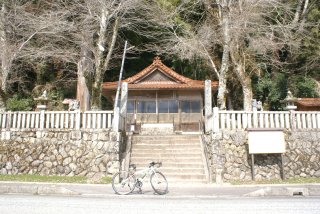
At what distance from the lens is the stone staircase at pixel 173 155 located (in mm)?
12027

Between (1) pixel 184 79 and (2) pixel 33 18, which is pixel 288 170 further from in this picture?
(2) pixel 33 18

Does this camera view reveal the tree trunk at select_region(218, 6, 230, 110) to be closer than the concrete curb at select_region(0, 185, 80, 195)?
No

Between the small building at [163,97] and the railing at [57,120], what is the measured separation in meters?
5.10

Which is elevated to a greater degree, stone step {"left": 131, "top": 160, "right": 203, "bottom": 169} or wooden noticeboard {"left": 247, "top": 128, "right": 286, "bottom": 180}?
wooden noticeboard {"left": 247, "top": 128, "right": 286, "bottom": 180}

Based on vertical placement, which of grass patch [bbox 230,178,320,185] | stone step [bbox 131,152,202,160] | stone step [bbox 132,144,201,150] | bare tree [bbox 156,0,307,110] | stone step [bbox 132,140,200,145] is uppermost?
bare tree [bbox 156,0,307,110]

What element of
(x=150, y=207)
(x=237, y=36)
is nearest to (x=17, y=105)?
(x=237, y=36)

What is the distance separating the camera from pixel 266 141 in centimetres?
1218

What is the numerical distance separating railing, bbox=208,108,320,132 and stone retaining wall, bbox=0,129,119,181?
14.4ft

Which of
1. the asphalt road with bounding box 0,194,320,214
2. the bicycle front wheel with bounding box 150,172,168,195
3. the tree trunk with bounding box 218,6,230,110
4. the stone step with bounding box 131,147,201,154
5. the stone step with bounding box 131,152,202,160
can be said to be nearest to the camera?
the asphalt road with bounding box 0,194,320,214

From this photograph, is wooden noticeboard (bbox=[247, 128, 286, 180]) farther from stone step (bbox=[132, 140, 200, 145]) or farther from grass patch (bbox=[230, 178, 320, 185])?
stone step (bbox=[132, 140, 200, 145])

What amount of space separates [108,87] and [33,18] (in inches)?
220

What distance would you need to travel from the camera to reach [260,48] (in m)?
17.7

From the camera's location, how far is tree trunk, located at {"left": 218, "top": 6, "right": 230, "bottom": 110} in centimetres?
1573

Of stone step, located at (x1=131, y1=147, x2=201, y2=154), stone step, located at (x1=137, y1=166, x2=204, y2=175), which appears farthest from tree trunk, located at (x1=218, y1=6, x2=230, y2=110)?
stone step, located at (x1=137, y1=166, x2=204, y2=175)
